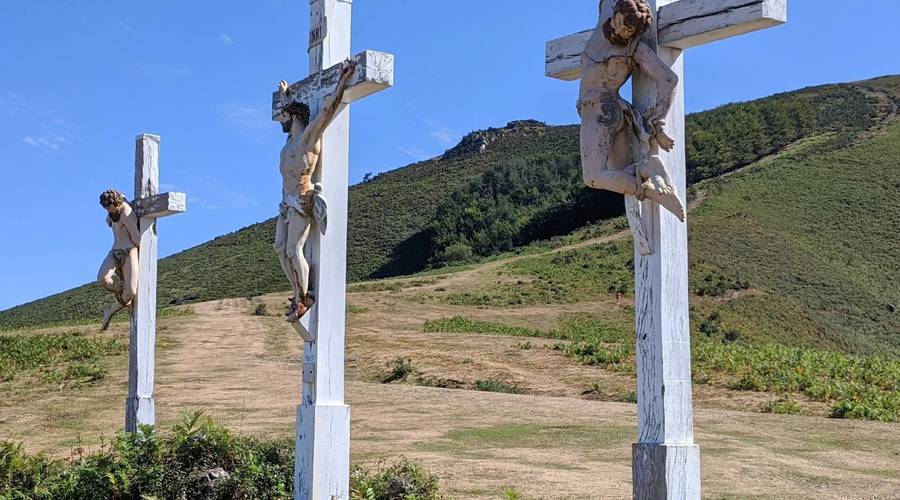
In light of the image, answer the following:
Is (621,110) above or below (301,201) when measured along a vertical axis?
above

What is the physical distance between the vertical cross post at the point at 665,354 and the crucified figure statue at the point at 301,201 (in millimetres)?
2714

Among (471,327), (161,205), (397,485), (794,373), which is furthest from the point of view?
(471,327)

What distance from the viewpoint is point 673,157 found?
183 inches

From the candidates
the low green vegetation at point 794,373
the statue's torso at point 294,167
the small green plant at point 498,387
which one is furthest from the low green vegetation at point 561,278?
the statue's torso at point 294,167

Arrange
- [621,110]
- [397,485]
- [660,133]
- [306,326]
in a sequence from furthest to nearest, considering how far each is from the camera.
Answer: [397,485] → [306,326] → [621,110] → [660,133]

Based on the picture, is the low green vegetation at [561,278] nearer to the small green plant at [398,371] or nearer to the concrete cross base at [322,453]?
the small green plant at [398,371]

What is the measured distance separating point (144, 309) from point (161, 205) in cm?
103

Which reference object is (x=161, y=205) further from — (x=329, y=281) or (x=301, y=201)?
(x=329, y=281)

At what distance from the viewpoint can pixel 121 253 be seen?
34.2ft

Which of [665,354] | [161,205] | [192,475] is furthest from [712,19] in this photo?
[161,205]

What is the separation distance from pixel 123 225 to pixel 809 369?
48.5ft

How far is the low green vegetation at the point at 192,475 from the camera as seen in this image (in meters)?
8.05

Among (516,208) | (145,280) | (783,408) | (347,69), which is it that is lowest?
(783,408)

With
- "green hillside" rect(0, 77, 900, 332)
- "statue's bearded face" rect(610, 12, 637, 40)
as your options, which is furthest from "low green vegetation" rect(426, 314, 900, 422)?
"green hillside" rect(0, 77, 900, 332)
